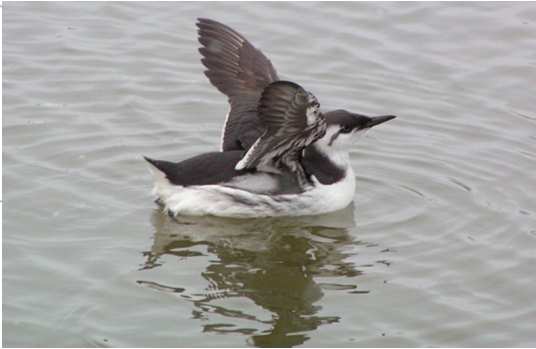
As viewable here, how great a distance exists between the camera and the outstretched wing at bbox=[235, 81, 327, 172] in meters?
7.69

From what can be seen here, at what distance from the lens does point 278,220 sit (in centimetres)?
894

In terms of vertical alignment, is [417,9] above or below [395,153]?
above

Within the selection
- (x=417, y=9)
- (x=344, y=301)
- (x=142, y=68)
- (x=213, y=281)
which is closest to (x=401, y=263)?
(x=344, y=301)

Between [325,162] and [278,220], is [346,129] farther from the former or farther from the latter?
[278,220]

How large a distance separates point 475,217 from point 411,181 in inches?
30.1

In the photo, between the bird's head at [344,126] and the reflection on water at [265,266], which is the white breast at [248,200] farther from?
the bird's head at [344,126]

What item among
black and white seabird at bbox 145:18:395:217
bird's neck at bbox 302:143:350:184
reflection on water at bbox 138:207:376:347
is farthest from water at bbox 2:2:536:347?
bird's neck at bbox 302:143:350:184

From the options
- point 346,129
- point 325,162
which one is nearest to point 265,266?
point 325,162

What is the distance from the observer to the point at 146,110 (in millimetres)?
10344

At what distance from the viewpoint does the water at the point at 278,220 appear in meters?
7.30

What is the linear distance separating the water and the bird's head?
1.52 ft

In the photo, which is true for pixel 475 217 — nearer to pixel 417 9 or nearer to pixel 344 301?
pixel 344 301

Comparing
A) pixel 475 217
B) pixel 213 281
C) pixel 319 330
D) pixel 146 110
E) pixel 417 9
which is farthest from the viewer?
pixel 417 9

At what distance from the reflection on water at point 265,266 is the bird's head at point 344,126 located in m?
0.51
